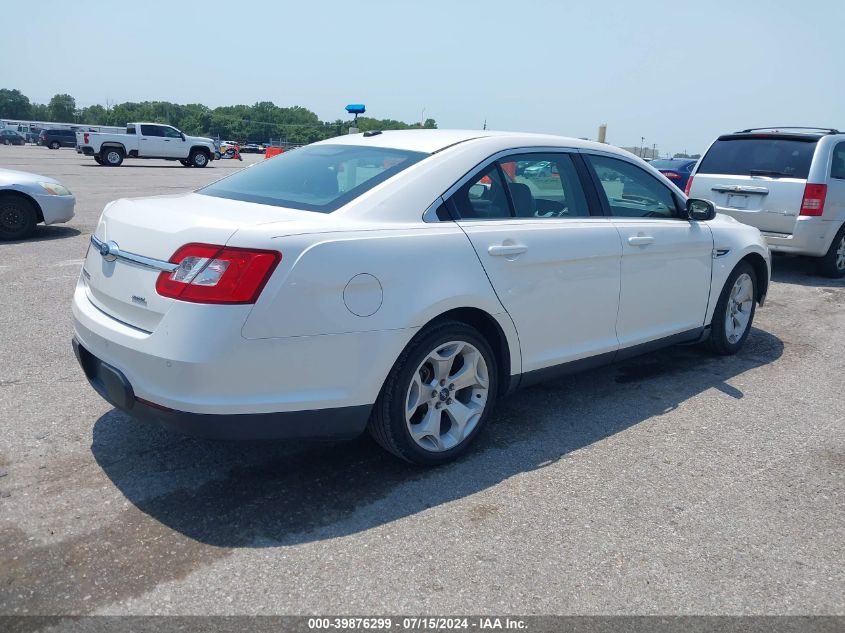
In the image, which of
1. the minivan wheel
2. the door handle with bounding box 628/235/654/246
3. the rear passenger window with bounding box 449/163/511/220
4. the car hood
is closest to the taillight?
the rear passenger window with bounding box 449/163/511/220

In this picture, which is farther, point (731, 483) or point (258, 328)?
point (731, 483)

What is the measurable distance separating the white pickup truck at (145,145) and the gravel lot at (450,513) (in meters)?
28.5

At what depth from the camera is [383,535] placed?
3.02 meters

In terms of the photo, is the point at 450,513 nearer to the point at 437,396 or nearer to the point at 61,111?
the point at 437,396

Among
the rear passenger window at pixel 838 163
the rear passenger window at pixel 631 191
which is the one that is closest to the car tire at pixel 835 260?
the rear passenger window at pixel 838 163

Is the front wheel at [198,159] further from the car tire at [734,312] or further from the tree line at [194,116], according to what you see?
the tree line at [194,116]

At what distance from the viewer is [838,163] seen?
894 cm

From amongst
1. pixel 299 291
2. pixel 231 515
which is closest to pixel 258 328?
pixel 299 291

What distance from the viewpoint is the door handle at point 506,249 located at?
3.65 meters

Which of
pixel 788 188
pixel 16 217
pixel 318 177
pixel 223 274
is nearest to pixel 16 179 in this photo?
pixel 16 217

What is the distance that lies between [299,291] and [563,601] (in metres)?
1.55

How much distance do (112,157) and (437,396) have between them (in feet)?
102

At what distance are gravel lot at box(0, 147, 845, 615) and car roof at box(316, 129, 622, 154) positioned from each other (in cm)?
160

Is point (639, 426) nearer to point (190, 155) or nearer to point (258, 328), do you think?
point (258, 328)
